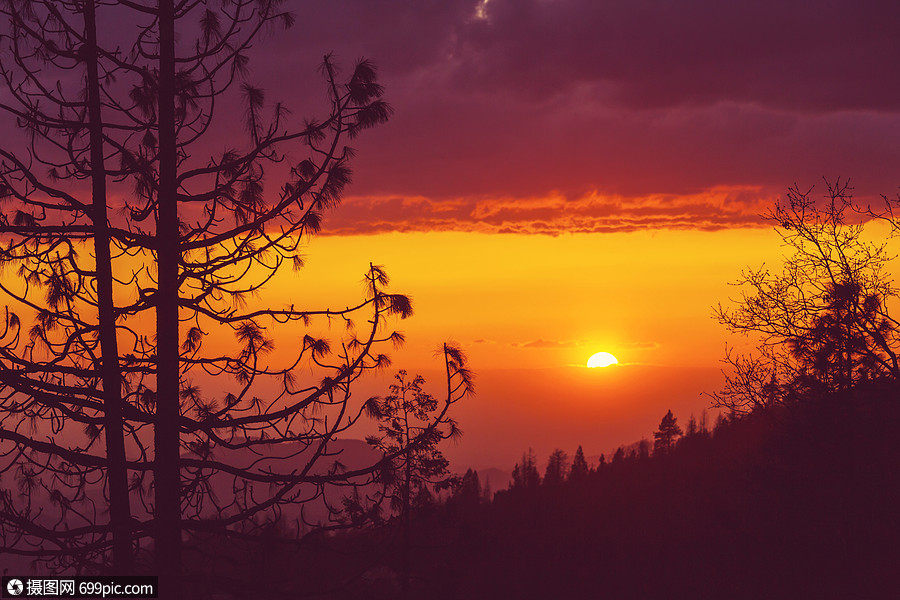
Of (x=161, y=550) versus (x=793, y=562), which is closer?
(x=161, y=550)

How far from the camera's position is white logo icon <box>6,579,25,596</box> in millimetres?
8148

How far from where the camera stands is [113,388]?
313 inches

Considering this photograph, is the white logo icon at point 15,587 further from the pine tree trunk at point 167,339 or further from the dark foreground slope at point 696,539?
the dark foreground slope at point 696,539

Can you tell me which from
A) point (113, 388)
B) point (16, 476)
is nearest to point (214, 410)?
point (113, 388)

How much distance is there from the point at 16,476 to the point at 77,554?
5.67 ft

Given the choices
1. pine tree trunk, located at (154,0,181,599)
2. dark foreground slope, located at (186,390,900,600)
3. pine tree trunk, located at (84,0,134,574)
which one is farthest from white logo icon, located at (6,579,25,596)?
dark foreground slope, located at (186,390,900,600)

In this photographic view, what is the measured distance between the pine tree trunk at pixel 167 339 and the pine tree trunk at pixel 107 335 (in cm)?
Result: 43

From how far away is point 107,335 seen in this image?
26.6 feet

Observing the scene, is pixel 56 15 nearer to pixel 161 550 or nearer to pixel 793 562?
pixel 161 550

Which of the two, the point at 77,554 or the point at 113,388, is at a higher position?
the point at 113,388

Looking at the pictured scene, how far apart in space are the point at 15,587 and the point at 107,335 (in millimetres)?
3355

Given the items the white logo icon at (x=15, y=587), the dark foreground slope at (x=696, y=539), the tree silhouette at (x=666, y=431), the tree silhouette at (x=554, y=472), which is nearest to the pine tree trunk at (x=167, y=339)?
the dark foreground slope at (x=696, y=539)

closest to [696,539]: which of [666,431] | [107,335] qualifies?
[107,335]

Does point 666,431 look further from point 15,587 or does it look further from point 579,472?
point 15,587
